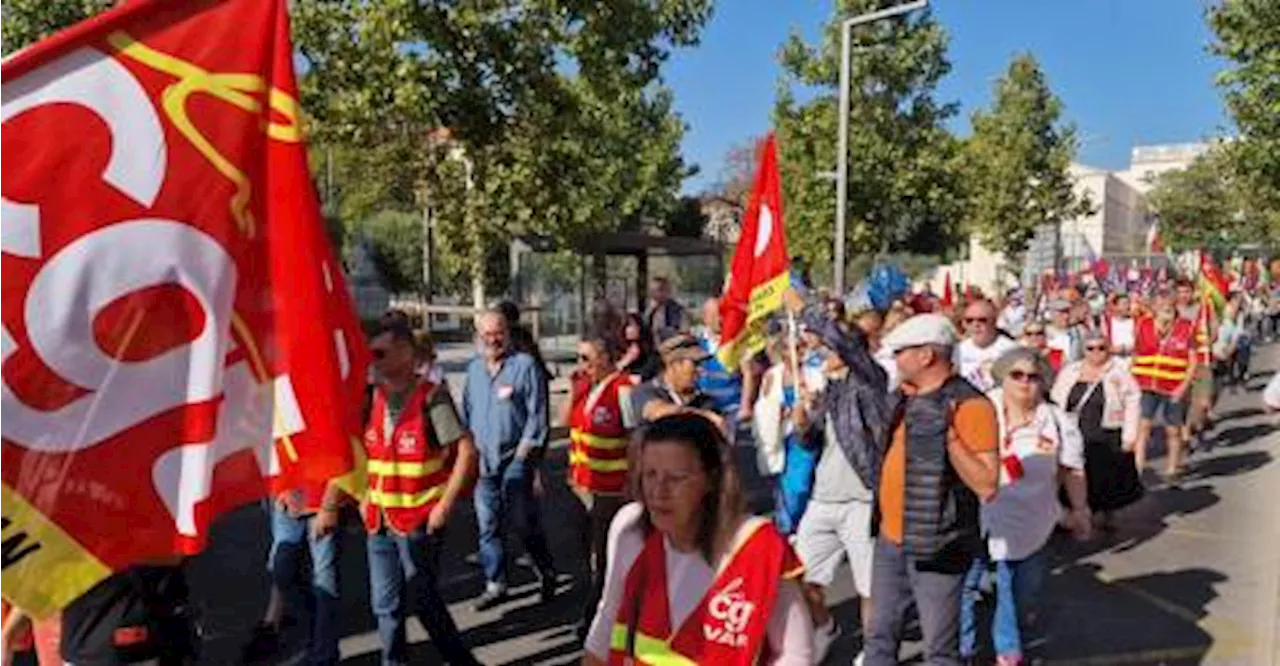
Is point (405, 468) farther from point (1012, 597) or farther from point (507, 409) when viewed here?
point (1012, 597)

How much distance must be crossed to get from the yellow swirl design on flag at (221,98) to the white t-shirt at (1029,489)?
388 cm

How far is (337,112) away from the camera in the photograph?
11977 millimetres

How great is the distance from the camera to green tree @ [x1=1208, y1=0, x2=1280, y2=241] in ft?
51.5

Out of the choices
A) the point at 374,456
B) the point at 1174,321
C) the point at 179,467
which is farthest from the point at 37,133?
the point at 1174,321

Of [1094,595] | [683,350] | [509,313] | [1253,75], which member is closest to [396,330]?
[683,350]

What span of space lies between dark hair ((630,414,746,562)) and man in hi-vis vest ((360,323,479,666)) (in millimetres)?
2573

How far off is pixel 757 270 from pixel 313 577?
3.31 meters

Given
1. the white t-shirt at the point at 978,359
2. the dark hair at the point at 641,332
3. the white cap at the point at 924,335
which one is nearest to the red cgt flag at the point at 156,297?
the white cap at the point at 924,335

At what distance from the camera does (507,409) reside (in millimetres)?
7438

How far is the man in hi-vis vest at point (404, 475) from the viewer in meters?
5.37

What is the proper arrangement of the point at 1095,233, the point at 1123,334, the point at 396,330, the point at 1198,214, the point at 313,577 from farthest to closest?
the point at 1095,233, the point at 1198,214, the point at 1123,334, the point at 313,577, the point at 396,330

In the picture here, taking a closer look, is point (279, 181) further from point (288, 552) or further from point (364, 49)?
point (364, 49)

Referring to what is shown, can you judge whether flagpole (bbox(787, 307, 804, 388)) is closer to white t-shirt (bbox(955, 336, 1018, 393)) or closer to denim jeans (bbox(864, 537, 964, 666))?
white t-shirt (bbox(955, 336, 1018, 393))

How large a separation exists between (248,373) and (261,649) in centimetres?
388
